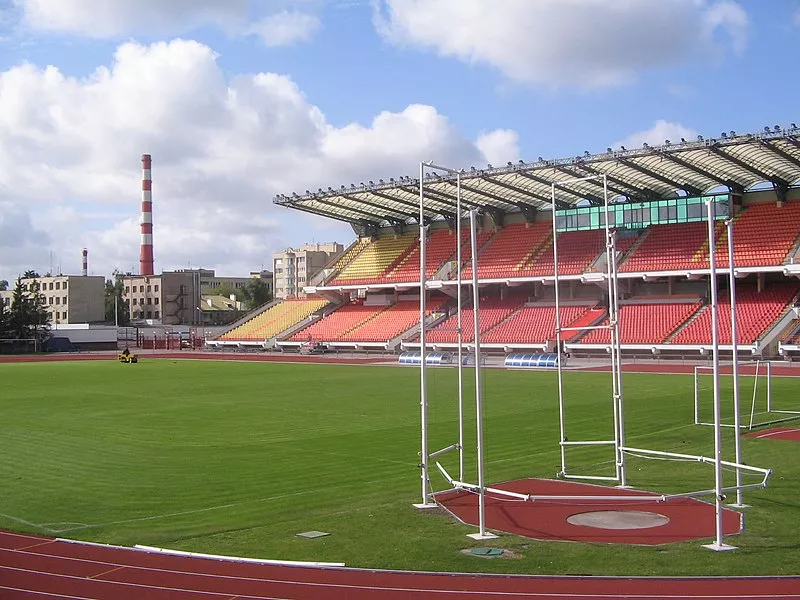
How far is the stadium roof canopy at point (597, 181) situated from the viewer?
154ft

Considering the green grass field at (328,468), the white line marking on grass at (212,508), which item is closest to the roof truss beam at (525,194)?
the green grass field at (328,468)

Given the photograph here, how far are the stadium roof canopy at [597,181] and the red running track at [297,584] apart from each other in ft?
112

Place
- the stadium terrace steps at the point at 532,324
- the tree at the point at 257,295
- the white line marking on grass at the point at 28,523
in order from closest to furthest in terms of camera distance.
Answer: the white line marking on grass at the point at 28,523
the stadium terrace steps at the point at 532,324
the tree at the point at 257,295

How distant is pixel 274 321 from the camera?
8038 cm

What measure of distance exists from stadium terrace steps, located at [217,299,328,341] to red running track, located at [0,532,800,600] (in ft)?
214

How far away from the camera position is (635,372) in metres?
43.9

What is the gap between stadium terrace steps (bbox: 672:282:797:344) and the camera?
161ft

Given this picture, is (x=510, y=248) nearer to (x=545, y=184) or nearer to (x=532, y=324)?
(x=532, y=324)

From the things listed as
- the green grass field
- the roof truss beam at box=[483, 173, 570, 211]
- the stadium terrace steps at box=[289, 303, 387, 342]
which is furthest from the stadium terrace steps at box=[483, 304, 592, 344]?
the green grass field

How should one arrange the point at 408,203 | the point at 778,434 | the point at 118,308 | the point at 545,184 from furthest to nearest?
→ the point at 118,308 < the point at 408,203 < the point at 545,184 < the point at 778,434

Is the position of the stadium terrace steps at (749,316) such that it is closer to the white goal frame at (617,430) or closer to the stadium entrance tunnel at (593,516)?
the white goal frame at (617,430)

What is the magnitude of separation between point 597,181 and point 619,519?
143ft

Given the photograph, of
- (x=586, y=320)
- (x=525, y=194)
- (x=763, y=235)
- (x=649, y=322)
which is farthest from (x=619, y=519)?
(x=525, y=194)

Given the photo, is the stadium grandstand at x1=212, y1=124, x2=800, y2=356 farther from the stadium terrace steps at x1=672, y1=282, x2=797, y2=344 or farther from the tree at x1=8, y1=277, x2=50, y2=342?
the tree at x1=8, y1=277, x2=50, y2=342
